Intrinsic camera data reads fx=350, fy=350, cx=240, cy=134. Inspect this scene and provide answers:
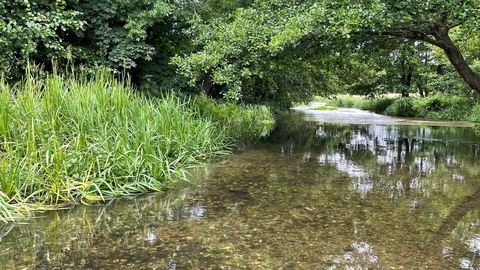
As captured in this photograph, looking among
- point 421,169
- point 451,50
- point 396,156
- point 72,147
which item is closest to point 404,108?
point 451,50

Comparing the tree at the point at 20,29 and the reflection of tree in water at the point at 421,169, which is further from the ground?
the tree at the point at 20,29

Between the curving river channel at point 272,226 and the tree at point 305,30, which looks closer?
the curving river channel at point 272,226

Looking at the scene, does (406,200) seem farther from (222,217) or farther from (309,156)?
(309,156)

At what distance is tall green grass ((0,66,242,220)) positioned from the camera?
3873 mm

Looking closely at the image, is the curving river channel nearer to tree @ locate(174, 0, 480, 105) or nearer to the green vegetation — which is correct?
the green vegetation

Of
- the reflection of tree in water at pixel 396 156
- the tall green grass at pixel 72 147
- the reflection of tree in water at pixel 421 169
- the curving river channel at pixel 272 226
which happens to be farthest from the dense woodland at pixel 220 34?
the curving river channel at pixel 272 226

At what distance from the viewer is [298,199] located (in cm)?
430

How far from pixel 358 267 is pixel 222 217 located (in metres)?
1.50

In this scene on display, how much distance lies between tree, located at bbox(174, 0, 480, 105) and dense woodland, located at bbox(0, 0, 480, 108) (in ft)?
0.07

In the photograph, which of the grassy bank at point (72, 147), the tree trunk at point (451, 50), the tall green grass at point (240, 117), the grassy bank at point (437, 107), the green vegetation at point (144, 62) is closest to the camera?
the grassy bank at point (72, 147)

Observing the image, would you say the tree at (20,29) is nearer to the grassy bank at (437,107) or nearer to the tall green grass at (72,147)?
the tall green grass at (72,147)

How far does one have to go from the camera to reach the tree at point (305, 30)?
6.20m

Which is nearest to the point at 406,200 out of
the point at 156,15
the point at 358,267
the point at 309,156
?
the point at 358,267

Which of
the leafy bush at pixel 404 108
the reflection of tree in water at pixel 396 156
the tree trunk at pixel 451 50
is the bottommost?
the reflection of tree in water at pixel 396 156
